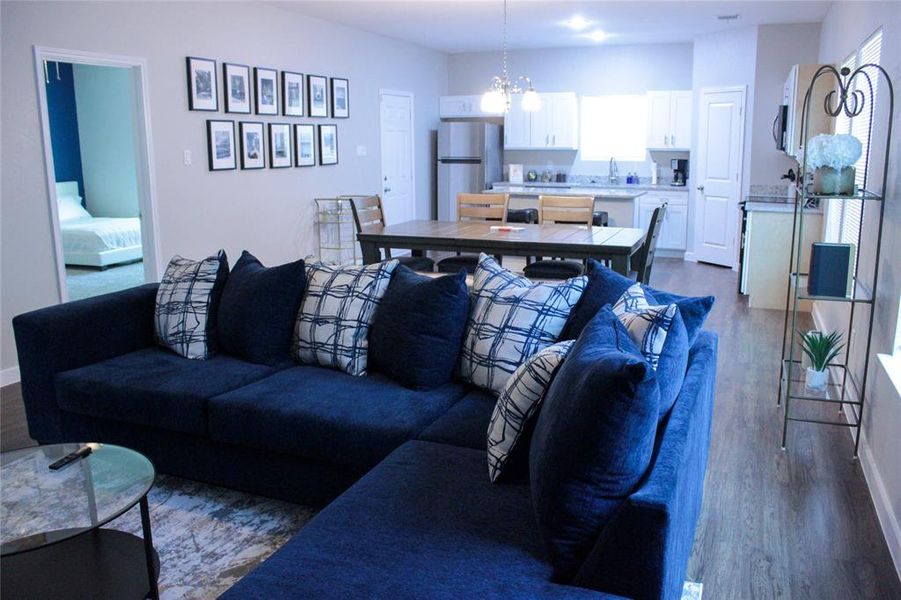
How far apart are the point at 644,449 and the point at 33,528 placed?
1.62 meters

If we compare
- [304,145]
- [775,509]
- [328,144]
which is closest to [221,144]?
[304,145]

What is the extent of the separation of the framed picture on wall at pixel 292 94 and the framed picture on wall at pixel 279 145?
0.16 m

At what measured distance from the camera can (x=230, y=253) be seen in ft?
20.7

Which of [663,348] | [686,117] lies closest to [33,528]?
[663,348]

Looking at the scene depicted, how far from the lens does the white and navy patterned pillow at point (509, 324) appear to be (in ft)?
8.41

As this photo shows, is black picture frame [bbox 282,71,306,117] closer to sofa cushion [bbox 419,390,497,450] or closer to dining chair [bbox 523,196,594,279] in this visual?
dining chair [bbox 523,196,594,279]

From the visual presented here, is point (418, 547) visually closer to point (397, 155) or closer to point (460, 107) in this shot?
point (397, 155)

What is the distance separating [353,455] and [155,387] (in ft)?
3.05

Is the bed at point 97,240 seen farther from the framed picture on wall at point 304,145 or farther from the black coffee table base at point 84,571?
the black coffee table base at point 84,571

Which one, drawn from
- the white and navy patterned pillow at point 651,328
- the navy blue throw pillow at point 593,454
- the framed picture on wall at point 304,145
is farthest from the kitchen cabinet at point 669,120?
the navy blue throw pillow at point 593,454

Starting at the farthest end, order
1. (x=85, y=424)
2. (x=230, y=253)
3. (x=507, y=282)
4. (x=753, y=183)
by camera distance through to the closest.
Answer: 1. (x=753, y=183)
2. (x=230, y=253)
3. (x=85, y=424)
4. (x=507, y=282)

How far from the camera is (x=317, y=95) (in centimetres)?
727

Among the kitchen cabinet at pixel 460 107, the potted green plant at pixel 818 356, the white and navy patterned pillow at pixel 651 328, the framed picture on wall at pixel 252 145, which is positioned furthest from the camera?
the kitchen cabinet at pixel 460 107

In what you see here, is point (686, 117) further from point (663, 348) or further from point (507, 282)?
point (663, 348)
